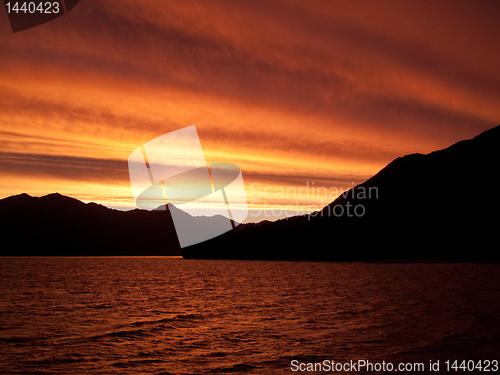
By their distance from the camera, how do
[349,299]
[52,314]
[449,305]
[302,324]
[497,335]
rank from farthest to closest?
1. [349,299]
2. [449,305]
3. [52,314]
4. [302,324]
5. [497,335]

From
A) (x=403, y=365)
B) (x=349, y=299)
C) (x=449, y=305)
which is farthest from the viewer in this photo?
(x=349, y=299)

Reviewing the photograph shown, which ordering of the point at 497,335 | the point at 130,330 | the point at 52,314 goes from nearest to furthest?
the point at 497,335, the point at 130,330, the point at 52,314

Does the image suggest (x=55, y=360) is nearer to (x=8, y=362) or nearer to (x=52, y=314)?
(x=8, y=362)

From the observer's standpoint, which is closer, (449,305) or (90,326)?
(90,326)

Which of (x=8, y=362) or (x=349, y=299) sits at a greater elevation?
(x=8, y=362)

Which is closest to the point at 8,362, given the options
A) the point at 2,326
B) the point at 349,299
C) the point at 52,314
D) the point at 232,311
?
the point at 2,326

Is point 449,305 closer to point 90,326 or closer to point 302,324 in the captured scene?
point 302,324

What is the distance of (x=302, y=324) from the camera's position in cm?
2905

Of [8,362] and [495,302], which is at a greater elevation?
[8,362]

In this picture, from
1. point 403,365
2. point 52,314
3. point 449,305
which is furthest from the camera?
point 449,305

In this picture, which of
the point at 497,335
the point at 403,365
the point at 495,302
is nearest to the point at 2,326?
the point at 403,365

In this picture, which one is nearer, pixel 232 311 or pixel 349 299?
pixel 232 311

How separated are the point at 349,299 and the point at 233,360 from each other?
29692mm

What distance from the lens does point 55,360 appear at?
19.2m
